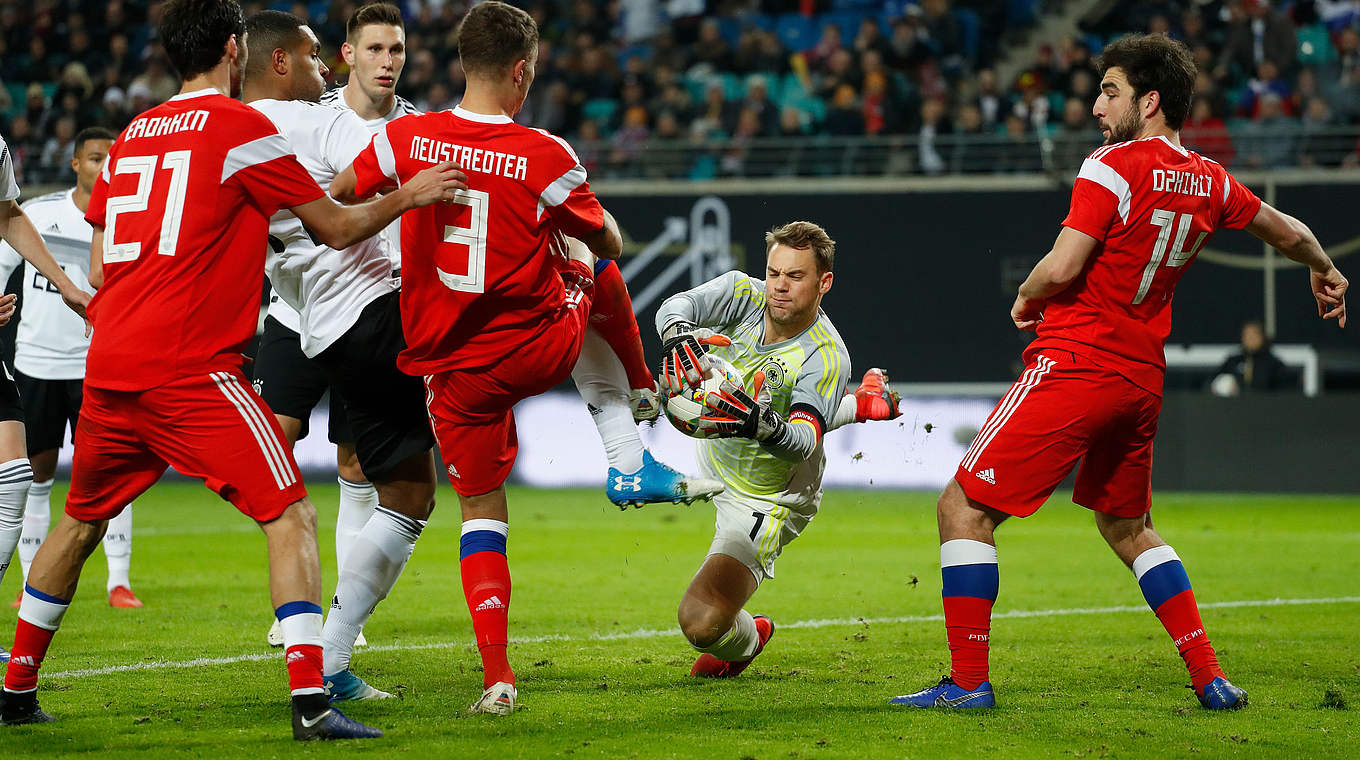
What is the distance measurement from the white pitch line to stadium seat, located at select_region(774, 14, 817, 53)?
14.5 m

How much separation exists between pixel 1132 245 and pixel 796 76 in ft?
51.1

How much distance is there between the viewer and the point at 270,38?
17.1 feet

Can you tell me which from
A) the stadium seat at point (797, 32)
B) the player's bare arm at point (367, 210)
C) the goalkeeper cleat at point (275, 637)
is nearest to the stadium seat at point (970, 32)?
the stadium seat at point (797, 32)

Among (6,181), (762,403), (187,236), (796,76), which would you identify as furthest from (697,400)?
(796,76)

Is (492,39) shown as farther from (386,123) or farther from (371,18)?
(371,18)

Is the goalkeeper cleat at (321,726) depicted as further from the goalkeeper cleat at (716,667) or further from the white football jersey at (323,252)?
the goalkeeper cleat at (716,667)

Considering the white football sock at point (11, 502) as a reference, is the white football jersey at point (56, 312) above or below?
above

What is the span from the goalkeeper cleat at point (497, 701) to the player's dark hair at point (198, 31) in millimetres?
2227

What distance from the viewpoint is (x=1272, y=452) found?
1496 centimetres

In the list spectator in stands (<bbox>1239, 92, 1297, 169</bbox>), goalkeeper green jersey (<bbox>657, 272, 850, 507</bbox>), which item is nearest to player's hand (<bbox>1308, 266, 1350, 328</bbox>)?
goalkeeper green jersey (<bbox>657, 272, 850, 507</bbox>)

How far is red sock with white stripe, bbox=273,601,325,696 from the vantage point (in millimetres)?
4387

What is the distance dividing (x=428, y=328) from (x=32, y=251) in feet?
6.12

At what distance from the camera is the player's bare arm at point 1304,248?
539 cm

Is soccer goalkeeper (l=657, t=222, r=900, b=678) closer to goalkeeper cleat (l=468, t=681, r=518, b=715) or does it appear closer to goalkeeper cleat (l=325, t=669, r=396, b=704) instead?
goalkeeper cleat (l=468, t=681, r=518, b=715)
